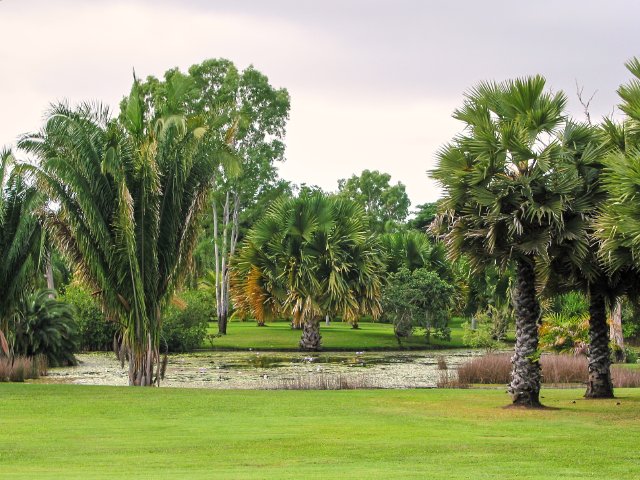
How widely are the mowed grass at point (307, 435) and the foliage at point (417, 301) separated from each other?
28009mm

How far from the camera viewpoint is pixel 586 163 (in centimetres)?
1980

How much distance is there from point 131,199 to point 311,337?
24244 mm

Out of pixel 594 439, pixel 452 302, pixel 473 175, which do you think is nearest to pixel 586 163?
pixel 473 175

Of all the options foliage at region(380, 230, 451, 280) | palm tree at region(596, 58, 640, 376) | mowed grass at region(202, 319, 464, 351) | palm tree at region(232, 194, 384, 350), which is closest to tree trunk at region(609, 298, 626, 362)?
palm tree at region(232, 194, 384, 350)

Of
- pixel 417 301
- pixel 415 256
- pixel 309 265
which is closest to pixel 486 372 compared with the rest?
pixel 309 265

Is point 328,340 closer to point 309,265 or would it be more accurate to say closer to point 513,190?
point 309,265

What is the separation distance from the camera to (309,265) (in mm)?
45781

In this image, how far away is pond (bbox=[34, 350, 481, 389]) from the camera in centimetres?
2911

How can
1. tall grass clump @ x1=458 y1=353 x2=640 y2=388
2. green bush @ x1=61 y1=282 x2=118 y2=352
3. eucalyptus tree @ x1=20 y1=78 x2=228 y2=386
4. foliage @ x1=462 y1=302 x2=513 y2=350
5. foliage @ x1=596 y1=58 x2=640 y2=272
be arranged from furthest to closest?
foliage @ x1=462 y1=302 x2=513 y2=350 → green bush @ x1=61 y1=282 x2=118 y2=352 → tall grass clump @ x1=458 y1=353 x2=640 y2=388 → eucalyptus tree @ x1=20 y1=78 x2=228 y2=386 → foliage @ x1=596 y1=58 x2=640 y2=272

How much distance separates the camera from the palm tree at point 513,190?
1898 cm

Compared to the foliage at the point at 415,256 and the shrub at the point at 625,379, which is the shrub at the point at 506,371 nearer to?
the shrub at the point at 625,379

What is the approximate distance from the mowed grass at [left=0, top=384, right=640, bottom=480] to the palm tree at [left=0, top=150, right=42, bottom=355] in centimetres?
578

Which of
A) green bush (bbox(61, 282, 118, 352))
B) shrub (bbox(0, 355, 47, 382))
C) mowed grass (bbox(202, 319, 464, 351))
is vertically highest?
green bush (bbox(61, 282, 118, 352))

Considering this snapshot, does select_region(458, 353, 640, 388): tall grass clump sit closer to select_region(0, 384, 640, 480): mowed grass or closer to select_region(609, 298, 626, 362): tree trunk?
select_region(0, 384, 640, 480): mowed grass
